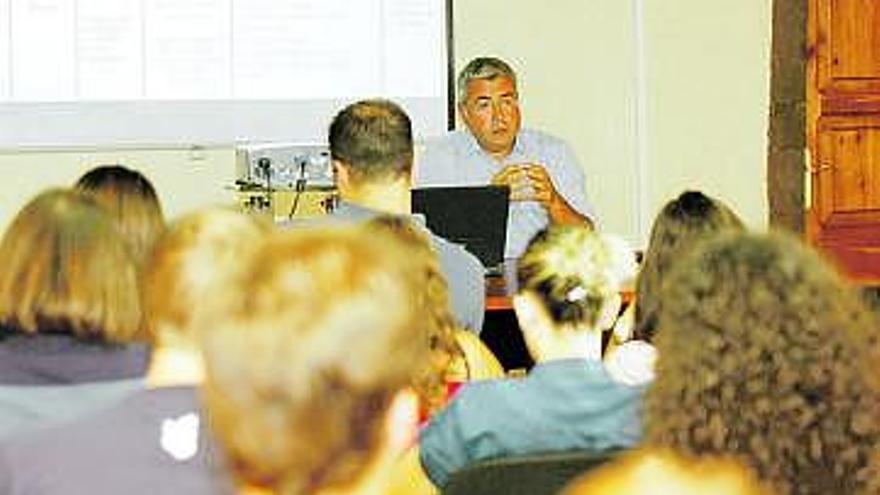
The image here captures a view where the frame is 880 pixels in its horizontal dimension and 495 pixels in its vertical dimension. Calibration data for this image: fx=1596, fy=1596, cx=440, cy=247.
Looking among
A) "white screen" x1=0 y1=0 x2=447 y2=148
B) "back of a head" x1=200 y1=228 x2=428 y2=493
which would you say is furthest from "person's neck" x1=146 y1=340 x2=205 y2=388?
"white screen" x1=0 y1=0 x2=447 y2=148

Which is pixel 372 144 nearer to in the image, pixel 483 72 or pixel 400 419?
pixel 483 72

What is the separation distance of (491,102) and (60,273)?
11.7 feet

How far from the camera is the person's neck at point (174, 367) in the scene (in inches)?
79.4

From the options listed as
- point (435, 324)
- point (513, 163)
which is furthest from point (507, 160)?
point (435, 324)

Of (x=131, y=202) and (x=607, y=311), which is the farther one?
(x=131, y=202)

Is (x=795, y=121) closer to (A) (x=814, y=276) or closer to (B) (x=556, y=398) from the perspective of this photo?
(B) (x=556, y=398)

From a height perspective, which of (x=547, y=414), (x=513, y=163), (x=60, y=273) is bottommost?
(x=547, y=414)

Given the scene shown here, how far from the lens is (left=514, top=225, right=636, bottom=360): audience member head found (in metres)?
2.54

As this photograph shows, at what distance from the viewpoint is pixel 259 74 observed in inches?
250

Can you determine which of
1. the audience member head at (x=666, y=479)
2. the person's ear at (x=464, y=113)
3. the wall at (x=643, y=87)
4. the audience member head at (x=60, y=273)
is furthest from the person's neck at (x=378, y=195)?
the wall at (x=643, y=87)

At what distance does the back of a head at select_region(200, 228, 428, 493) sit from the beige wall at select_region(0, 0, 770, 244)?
17.4 ft

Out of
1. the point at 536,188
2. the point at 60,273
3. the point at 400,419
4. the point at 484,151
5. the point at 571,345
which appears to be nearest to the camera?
the point at 400,419

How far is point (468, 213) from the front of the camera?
478 cm

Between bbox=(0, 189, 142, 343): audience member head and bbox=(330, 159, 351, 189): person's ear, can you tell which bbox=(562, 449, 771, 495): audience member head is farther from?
bbox=(330, 159, 351, 189): person's ear
